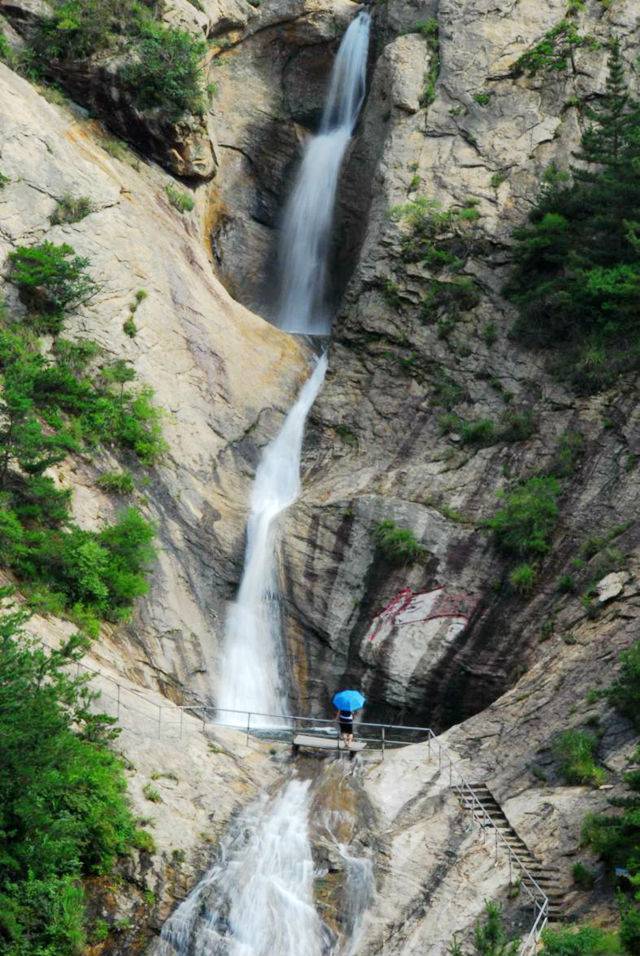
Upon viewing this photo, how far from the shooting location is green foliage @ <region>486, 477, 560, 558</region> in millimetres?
25188

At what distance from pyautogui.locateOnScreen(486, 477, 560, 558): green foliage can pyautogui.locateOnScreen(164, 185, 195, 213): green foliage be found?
16.1m

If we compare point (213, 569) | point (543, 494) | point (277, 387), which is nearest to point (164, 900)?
point (213, 569)

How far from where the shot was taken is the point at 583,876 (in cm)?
1733

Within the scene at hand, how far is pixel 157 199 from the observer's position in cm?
Result: 3519

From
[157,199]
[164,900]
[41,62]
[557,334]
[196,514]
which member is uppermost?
[41,62]

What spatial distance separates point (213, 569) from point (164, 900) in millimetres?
10738

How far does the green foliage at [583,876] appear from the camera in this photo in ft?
56.6

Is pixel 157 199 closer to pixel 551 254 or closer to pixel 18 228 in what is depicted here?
pixel 18 228

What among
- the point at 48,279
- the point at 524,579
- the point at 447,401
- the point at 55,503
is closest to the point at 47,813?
the point at 55,503

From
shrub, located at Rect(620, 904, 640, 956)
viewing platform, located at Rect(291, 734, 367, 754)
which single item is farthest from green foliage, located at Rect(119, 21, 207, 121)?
shrub, located at Rect(620, 904, 640, 956)

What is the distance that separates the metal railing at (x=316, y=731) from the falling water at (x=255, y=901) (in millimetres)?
2715

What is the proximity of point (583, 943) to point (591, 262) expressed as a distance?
760 inches

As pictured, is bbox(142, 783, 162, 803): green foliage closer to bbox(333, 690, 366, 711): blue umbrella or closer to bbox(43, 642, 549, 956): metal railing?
bbox(43, 642, 549, 956): metal railing

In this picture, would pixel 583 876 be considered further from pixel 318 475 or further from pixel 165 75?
pixel 165 75
